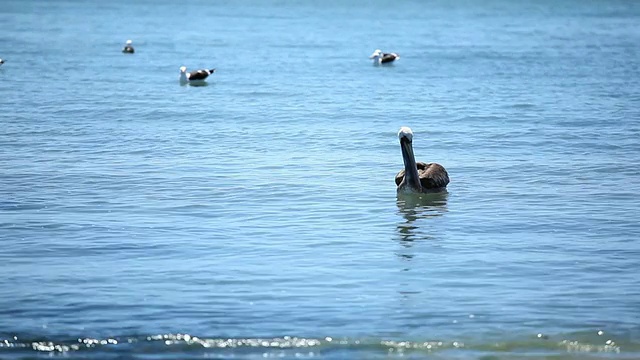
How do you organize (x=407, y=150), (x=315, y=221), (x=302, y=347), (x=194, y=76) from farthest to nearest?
(x=194, y=76) → (x=407, y=150) → (x=315, y=221) → (x=302, y=347)

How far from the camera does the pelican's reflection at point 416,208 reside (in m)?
15.8

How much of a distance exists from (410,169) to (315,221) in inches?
81.5

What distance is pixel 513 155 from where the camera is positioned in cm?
2225

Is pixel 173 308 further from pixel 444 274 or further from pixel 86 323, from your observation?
pixel 444 274

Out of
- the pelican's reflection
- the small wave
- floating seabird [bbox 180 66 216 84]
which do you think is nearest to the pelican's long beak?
the pelican's reflection

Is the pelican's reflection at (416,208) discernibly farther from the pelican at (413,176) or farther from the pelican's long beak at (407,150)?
the pelican's long beak at (407,150)

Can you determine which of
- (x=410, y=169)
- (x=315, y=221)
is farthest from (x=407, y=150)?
(x=315, y=221)

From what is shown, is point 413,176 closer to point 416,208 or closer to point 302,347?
point 416,208

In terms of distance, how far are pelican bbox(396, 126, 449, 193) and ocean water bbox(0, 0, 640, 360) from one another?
1.03ft

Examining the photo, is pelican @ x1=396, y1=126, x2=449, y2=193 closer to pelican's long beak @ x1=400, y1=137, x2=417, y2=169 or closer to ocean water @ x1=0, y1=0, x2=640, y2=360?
pelican's long beak @ x1=400, y1=137, x2=417, y2=169

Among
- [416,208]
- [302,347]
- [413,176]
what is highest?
[413,176]

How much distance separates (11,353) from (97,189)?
8.13 m

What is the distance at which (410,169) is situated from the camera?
17719 mm

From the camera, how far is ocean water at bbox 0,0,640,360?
11.1 m
